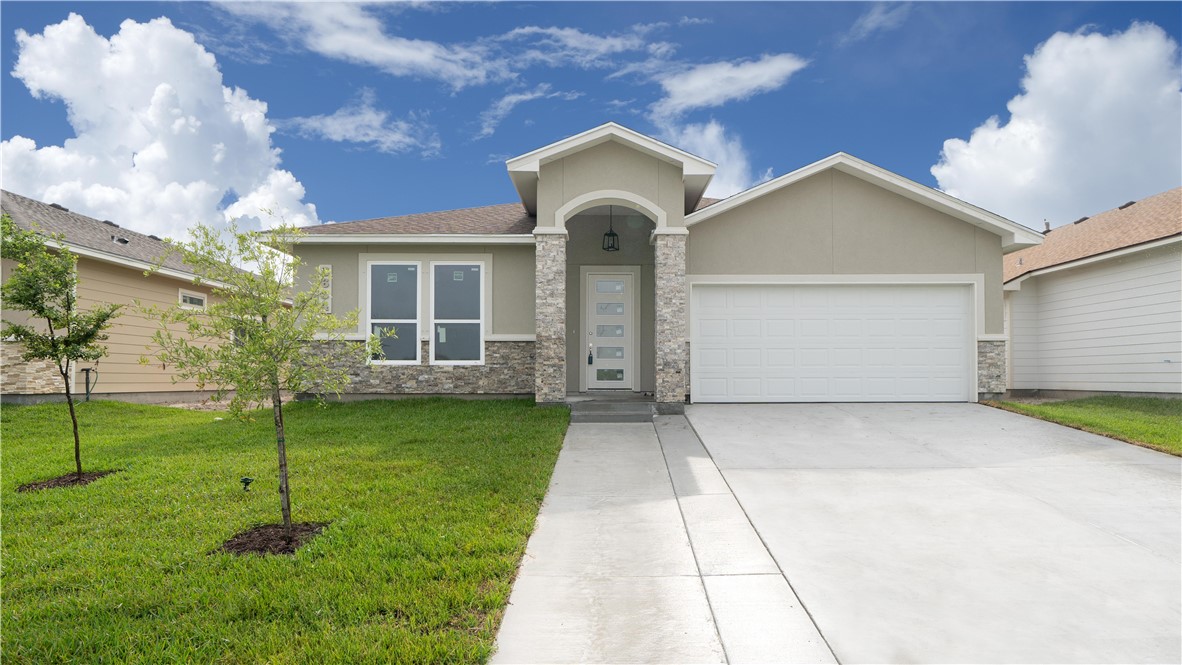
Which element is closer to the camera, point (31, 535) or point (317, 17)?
Answer: point (31, 535)

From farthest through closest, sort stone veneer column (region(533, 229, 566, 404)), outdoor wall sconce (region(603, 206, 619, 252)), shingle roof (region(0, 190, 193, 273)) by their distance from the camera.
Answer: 1. shingle roof (region(0, 190, 193, 273))
2. outdoor wall sconce (region(603, 206, 619, 252))
3. stone veneer column (region(533, 229, 566, 404))

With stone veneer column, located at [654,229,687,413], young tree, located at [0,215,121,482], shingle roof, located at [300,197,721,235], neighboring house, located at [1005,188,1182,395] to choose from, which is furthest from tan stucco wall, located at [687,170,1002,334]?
young tree, located at [0,215,121,482]

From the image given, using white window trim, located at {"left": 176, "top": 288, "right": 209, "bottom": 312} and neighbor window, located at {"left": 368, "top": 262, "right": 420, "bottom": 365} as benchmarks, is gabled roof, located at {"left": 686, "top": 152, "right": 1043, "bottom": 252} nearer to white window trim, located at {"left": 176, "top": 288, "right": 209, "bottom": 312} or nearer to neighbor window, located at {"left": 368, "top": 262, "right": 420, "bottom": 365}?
neighbor window, located at {"left": 368, "top": 262, "right": 420, "bottom": 365}

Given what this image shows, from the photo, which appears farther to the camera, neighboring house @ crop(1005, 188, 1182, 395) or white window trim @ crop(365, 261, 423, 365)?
white window trim @ crop(365, 261, 423, 365)

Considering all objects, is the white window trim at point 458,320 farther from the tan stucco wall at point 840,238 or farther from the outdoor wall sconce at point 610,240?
the tan stucco wall at point 840,238

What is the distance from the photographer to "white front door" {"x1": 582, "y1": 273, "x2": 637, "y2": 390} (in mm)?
12867

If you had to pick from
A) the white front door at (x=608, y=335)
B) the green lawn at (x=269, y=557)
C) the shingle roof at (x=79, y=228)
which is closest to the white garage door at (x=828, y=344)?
the white front door at (x=608, y=335)

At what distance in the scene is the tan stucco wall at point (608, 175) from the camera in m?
11.0

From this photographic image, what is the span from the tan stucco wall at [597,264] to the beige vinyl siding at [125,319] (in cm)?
847

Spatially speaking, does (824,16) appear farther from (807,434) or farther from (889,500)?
(889,500)

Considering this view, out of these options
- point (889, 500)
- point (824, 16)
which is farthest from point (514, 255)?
point (889, 500)

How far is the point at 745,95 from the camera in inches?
537

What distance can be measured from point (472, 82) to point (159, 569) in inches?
443

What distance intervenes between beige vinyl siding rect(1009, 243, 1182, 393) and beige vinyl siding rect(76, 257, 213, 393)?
1957 centimetres
